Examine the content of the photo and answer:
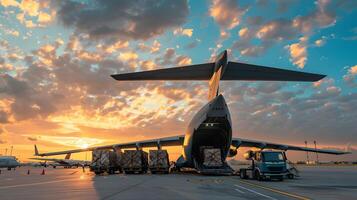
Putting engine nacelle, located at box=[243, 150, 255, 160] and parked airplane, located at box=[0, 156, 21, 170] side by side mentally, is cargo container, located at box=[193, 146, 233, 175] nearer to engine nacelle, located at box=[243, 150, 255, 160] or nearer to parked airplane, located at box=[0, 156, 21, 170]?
engine nacelle, located at box=[243, 150, 255, 160]

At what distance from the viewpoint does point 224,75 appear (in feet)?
88.7

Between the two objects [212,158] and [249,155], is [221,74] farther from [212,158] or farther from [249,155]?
[212,158]

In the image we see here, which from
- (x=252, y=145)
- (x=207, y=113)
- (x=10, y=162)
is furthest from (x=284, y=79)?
(x=10, y=162)

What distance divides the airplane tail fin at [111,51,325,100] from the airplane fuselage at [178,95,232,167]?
1335mm

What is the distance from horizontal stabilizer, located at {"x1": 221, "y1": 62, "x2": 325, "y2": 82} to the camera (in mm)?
21591

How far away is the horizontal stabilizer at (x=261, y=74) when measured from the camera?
850 inches

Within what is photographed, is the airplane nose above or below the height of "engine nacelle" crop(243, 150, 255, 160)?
above

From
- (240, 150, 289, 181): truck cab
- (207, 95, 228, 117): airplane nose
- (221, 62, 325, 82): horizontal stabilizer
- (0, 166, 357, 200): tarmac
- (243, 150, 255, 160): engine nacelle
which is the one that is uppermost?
(221, 62, 325, 82): horizontal stabilizer

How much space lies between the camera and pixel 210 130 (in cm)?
3138

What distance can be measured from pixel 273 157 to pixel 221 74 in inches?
296

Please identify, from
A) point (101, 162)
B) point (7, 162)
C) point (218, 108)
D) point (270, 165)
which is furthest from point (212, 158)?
point (7, 162)

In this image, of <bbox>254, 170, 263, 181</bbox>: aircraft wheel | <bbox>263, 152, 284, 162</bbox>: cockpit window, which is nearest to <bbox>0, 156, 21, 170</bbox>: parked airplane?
<bbox>254, 170, 263, 181</bbox>: aircraft wheel

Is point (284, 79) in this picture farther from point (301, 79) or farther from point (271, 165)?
point (271, 165)

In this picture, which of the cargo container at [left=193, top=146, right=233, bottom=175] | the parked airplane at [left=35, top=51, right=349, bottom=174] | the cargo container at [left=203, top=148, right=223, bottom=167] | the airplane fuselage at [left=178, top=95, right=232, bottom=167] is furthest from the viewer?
the cargo container at [left=203, top=148, right=223, bottom=167]
